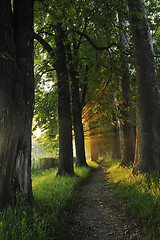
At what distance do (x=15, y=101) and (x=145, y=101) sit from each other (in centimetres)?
517

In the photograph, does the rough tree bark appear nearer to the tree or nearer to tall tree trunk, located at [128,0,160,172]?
tall tree trunk, located at [128,0,160,172]

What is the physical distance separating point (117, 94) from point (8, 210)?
9.58m

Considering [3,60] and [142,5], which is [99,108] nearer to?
[142,5]

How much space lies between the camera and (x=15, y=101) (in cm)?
411

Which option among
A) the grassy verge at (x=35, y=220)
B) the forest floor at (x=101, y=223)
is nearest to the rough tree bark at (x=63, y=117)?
the forest floor at (x=101, y=223)

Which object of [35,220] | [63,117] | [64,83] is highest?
[64,83]

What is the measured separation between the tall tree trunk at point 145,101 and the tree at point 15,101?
4.41 meters

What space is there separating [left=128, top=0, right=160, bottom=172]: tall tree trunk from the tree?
4406 mm

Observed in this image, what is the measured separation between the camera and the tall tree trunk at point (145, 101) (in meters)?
6.49

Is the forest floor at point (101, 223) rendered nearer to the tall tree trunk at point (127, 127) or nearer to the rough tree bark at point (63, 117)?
the rough tree bark at point (63, 117)

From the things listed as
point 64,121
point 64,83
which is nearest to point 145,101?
point 64,121

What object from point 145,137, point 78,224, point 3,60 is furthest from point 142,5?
point 78,224

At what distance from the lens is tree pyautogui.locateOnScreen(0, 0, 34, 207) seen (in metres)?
3.88

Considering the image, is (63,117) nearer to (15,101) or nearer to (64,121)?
(64,121)
